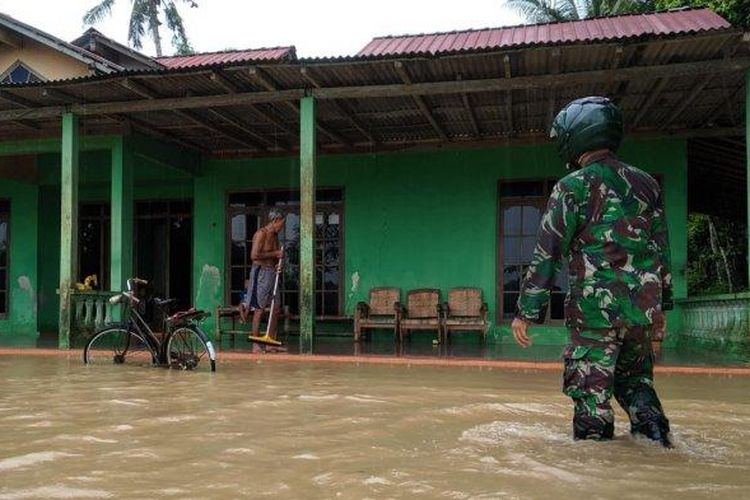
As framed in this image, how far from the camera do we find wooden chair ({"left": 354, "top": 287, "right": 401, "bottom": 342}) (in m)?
10.2

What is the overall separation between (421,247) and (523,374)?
4.58 metres

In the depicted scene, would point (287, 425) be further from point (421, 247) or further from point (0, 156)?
point (0, 156)

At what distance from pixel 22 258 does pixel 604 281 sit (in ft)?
39.0

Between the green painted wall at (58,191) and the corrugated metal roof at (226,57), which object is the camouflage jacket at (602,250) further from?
the corrugated metal roof at (226,57)

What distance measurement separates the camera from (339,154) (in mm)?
11320

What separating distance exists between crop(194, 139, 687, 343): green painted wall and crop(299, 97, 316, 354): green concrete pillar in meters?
2.94

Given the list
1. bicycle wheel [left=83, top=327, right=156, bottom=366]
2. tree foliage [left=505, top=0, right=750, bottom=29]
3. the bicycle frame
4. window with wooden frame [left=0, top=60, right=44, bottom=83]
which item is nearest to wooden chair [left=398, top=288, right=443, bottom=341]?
the bicycle frame

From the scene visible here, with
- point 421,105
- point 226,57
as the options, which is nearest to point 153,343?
point 421,105

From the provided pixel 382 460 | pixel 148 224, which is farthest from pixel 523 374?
pixel 148 224

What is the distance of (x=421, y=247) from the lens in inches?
432

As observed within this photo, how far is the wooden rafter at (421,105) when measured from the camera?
736 centimetres

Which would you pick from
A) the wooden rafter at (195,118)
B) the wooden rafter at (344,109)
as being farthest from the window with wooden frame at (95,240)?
the wooden rafter at (344,109)

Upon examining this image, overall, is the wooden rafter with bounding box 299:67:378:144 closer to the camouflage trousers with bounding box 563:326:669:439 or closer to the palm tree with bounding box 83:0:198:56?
the camouflage trousers with bounding box 563:326:669:439

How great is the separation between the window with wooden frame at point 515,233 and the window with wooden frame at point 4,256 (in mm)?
8714
